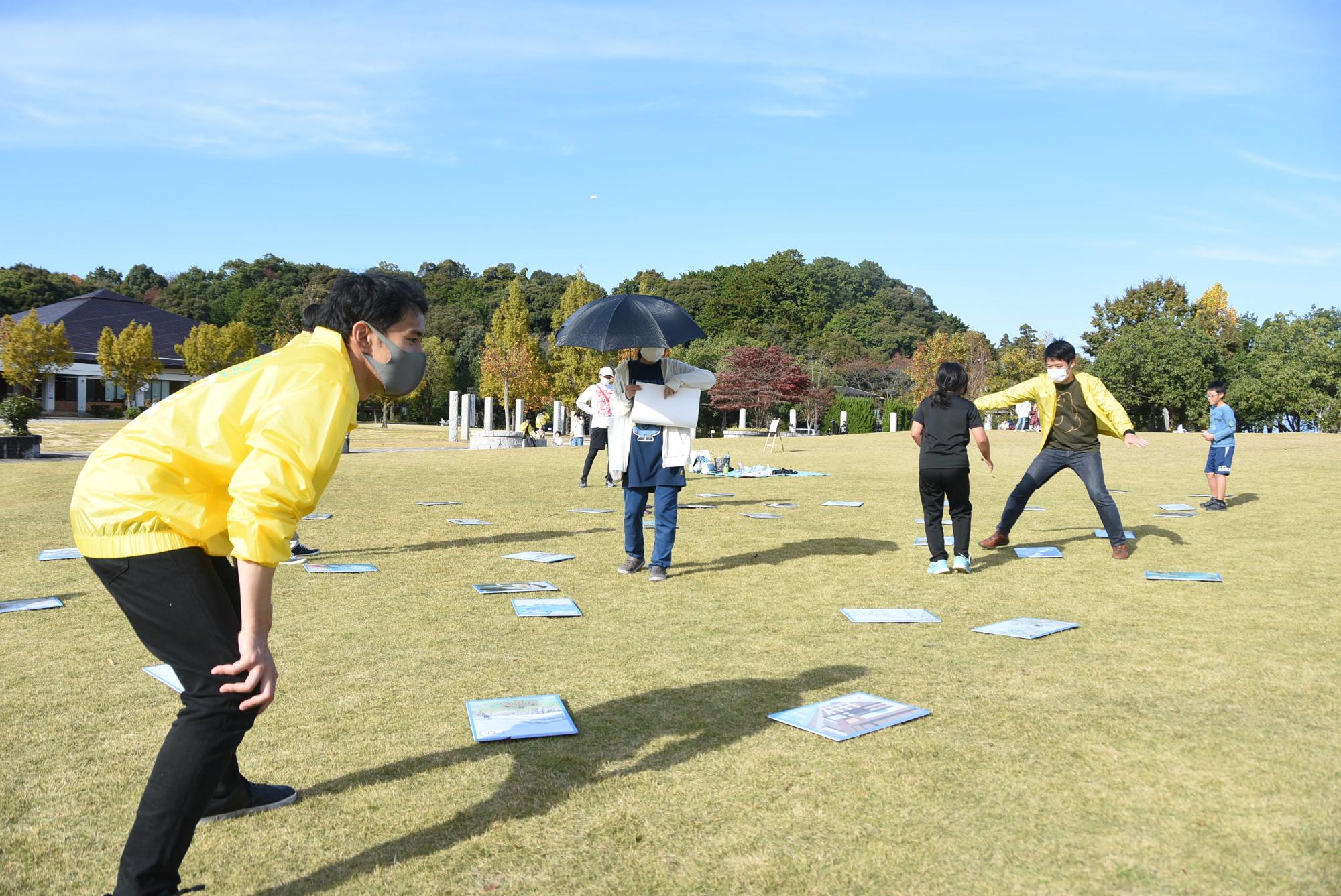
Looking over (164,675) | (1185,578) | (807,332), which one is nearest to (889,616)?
(1185,578)

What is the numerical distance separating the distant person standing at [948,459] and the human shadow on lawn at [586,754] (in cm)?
344

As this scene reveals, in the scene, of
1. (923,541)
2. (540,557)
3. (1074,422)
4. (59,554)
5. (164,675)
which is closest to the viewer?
(164,675)

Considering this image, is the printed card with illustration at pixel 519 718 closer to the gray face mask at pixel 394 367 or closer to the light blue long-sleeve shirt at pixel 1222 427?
the gray face mask at pixel 394 367

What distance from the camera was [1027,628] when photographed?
229 inches

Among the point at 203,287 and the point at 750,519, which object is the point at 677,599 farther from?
the point at 203,287

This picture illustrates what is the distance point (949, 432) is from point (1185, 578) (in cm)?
230

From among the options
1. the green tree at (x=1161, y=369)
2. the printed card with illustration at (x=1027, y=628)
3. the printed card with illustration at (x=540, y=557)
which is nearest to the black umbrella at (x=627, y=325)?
the printed card with illustration at (x=540, y=557)

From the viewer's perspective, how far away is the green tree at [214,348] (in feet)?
176

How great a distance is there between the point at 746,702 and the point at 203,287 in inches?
4039

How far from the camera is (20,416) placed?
2345cm

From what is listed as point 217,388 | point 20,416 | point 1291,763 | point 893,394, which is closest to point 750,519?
point 1291,763

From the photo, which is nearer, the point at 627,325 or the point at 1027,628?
the point at 1027,628

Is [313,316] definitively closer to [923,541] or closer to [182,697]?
[182,697]

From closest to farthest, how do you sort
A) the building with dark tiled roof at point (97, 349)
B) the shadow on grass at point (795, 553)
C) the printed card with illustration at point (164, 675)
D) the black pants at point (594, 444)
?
the printed card with illustration at point (164, 675) → the shadow on grass at point (795, 553) → the black pants at point (594, 444) → the building with dark tiled roof at point (97, 349)
